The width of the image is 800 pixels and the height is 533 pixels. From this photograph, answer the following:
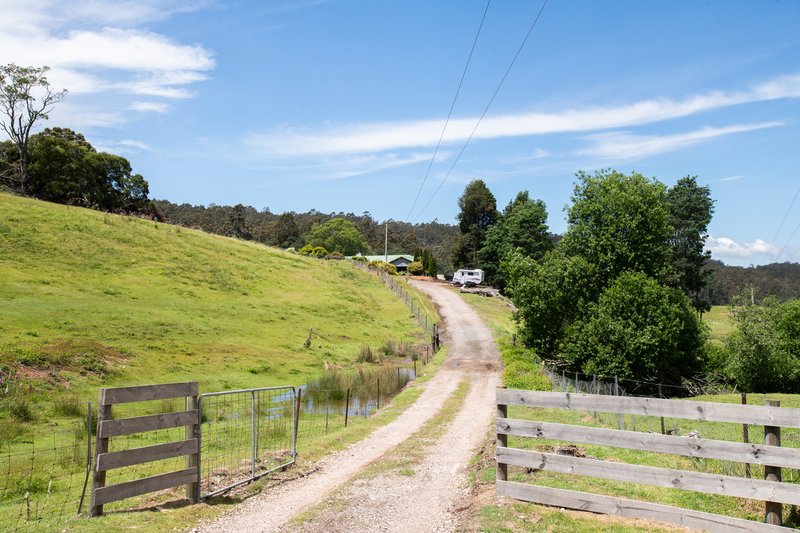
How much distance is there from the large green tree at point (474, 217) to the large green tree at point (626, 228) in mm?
62281

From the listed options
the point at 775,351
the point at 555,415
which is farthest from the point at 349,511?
the point at 775,351

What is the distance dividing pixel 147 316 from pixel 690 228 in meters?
64.6

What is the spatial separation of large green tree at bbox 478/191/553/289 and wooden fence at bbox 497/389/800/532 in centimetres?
6931

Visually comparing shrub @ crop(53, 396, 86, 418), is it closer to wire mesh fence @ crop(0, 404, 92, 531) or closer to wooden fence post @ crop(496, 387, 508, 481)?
wire mesh fence @ crop(0, 404, 92, 531)

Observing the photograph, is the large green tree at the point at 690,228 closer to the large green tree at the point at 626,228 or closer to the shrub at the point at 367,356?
the large green tree at the point at 626,228

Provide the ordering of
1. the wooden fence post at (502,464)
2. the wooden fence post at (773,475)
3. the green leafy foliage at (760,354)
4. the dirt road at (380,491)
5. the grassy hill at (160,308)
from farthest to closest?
1. the green leafy foliage at (760,354)
2. the grassy hill at (160,308)
3. the wooden fence post at (502,464)
4. the dirt road at (380,491)
5. the wooden fence post at (773,475)

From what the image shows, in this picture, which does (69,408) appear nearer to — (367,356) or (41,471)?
(41,471)

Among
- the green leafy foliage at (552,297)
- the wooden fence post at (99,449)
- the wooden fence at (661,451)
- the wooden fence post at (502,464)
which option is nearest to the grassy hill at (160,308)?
the green leafy foliage at (552,297)

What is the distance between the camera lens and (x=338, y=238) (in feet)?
450

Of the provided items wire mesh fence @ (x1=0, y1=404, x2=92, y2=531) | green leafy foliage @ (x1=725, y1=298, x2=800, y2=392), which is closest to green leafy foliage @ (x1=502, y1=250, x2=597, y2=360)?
green leafy foliage @ (x1=725, y1=298, x2=800, y2=392)

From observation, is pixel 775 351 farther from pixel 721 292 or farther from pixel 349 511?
pixel 721 292

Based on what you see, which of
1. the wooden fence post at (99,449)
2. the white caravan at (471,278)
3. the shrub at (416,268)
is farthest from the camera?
the shrub at (416,268)

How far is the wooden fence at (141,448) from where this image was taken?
26.1ft

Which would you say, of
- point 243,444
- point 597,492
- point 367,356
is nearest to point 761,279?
point 367,356
